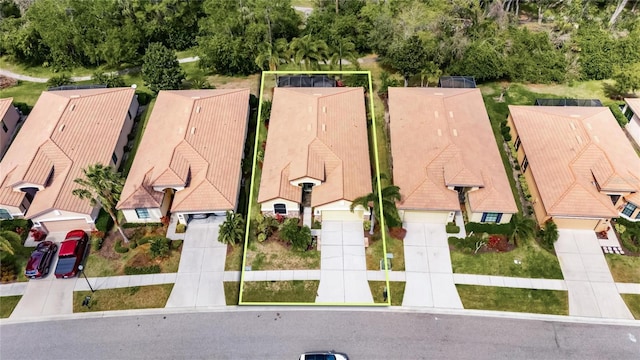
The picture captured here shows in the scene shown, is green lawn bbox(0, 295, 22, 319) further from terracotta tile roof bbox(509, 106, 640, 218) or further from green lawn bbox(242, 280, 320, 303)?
terracotta tile roof bbox(509, 106, 640, 218)

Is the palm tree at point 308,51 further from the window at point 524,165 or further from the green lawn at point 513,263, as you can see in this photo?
the green lawn at point 513,263

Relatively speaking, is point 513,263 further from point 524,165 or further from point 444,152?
point 524,165

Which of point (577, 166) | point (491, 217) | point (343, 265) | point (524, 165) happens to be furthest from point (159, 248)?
point (577, 166)

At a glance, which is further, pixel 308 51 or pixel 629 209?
pixel 308 51

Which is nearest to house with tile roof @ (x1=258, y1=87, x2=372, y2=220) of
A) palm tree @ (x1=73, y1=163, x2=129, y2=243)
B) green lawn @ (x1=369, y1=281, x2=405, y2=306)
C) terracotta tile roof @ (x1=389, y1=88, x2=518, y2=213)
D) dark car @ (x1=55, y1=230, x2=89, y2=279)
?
terracotta tile roof @ (x1=389, y1=88, x2=518, y2=213)

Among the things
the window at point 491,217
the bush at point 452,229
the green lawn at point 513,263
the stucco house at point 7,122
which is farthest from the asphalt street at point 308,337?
the stucco house at point 7,122
